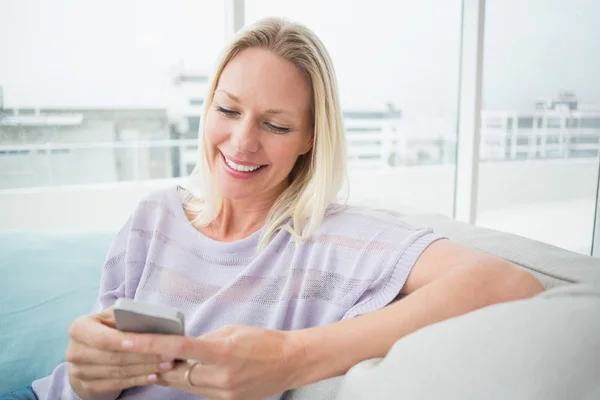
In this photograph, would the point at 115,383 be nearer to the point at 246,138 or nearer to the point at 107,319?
the point at 107,319

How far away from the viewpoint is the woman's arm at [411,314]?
2.86 feet

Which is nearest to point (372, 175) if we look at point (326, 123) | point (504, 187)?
point (504, 187)

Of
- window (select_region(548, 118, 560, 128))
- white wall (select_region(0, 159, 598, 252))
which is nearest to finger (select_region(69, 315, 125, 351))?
white wall (select_region(0, 159, 598, 252))

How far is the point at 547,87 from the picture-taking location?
3.84m

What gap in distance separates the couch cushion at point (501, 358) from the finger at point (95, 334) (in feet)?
1.20

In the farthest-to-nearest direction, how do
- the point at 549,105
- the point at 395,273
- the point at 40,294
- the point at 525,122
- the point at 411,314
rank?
1. the point at 525,122
2. the point at 549,105
3. the point at 40,294
4. the point at 395,273
5. the point at 411,314

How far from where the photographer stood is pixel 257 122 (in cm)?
118

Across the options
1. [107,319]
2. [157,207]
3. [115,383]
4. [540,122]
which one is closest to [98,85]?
[157,207]

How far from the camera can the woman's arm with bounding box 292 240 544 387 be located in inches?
34.3

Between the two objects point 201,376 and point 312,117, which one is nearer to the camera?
point 201,376

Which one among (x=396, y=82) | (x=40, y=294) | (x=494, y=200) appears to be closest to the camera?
(x=40, y=294)

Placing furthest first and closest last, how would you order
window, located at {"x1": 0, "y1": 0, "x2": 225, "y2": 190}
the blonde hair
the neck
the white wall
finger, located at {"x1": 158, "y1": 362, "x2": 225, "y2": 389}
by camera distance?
the white wall, window, located at {"x1": 0, "y1": 0, "x2": 225, "y2": 190}, the neck, the blonde hair, finger, located at {"x1": 158, "y1": 362, "x2": 225, "y2": 389}

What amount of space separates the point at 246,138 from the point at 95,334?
0.53m

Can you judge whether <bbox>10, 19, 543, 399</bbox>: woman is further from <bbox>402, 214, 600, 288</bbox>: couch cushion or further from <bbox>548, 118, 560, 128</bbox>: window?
<bbox>548, 118, 560, 128</bbox>: window
